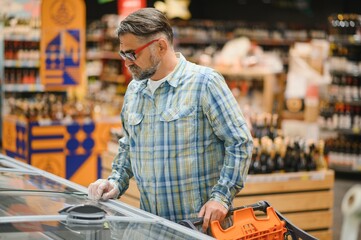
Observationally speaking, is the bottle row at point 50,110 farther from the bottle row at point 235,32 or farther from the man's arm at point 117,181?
the bottle row at point 235,32

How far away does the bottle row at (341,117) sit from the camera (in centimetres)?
1083

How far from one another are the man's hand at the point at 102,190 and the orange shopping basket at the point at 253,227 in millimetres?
403

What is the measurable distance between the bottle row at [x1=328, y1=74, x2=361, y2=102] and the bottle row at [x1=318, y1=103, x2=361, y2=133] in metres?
0.19

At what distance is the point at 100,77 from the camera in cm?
1678

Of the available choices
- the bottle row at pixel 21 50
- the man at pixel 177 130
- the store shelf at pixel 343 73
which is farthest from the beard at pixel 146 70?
the bottle row at pixel 21 50

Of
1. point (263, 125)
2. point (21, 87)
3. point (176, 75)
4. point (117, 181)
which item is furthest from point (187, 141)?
point (21, 87)

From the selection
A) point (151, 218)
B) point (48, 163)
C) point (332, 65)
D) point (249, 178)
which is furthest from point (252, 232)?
point (332, 65)

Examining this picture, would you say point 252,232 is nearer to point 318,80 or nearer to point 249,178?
point 249,178

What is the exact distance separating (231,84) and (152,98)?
28.4 ft

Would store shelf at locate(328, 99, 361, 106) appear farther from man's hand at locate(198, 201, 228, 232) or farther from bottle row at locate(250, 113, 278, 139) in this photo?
man's hand at locate(198, 201, 228, 232)

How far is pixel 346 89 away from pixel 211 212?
8541mm

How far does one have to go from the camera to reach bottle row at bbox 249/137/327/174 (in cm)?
599

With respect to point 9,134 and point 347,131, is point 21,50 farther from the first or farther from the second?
point 347,131

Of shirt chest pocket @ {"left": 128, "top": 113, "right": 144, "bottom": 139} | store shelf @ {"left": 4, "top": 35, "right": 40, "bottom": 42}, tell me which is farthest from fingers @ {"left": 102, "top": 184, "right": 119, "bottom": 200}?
store shelf @ {"left": 4, "top": 35, "right": 40, "bottom": 42}
